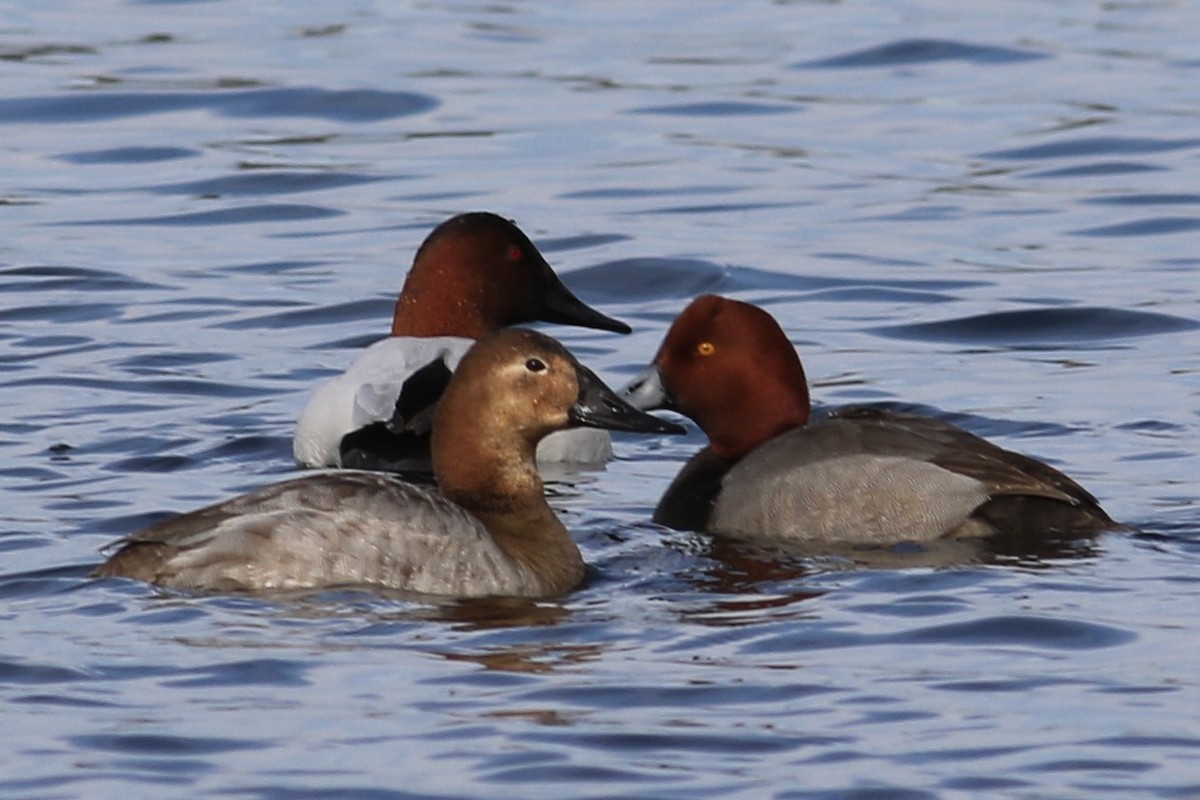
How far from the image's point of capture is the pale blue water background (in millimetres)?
6691

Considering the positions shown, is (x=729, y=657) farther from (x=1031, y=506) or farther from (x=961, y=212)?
(x=961, y=212)

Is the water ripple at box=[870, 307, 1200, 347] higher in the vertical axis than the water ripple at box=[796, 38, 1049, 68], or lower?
lower

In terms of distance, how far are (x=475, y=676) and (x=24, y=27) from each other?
15.8 meters

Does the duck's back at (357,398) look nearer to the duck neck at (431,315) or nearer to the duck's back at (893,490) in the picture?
the duck neck at (431,315)

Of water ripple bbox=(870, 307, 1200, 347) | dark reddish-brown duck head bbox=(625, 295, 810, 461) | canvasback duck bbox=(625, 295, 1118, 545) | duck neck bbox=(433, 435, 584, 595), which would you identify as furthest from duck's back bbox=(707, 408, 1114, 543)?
water ripple bbox=(870, 307, 1200, 347)

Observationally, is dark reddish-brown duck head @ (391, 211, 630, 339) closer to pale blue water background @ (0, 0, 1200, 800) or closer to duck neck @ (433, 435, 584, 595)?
pale blue water background @ (0, 0, 1200, 800)

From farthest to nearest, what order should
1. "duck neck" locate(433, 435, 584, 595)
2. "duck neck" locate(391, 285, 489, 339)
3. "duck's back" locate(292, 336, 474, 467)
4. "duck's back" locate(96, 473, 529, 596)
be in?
"duck neck" locate(391, 285, 489, 339) → "duck's back" locate(292, 336, 474, 467) → "duck neck" locate(433, 435, 584, 595) → "duck's back" locate(96, 473, 529, 596)

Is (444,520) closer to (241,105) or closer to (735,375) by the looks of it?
(735,375)

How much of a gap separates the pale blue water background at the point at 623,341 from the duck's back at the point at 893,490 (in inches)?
10.9

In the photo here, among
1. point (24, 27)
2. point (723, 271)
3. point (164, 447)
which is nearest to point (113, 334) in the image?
point (164, 447)

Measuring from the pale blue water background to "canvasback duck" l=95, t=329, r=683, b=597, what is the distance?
136 millimetres

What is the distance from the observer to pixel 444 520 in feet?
26.8

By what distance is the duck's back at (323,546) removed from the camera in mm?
7961

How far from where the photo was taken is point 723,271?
Answer: 14703 millimetres
